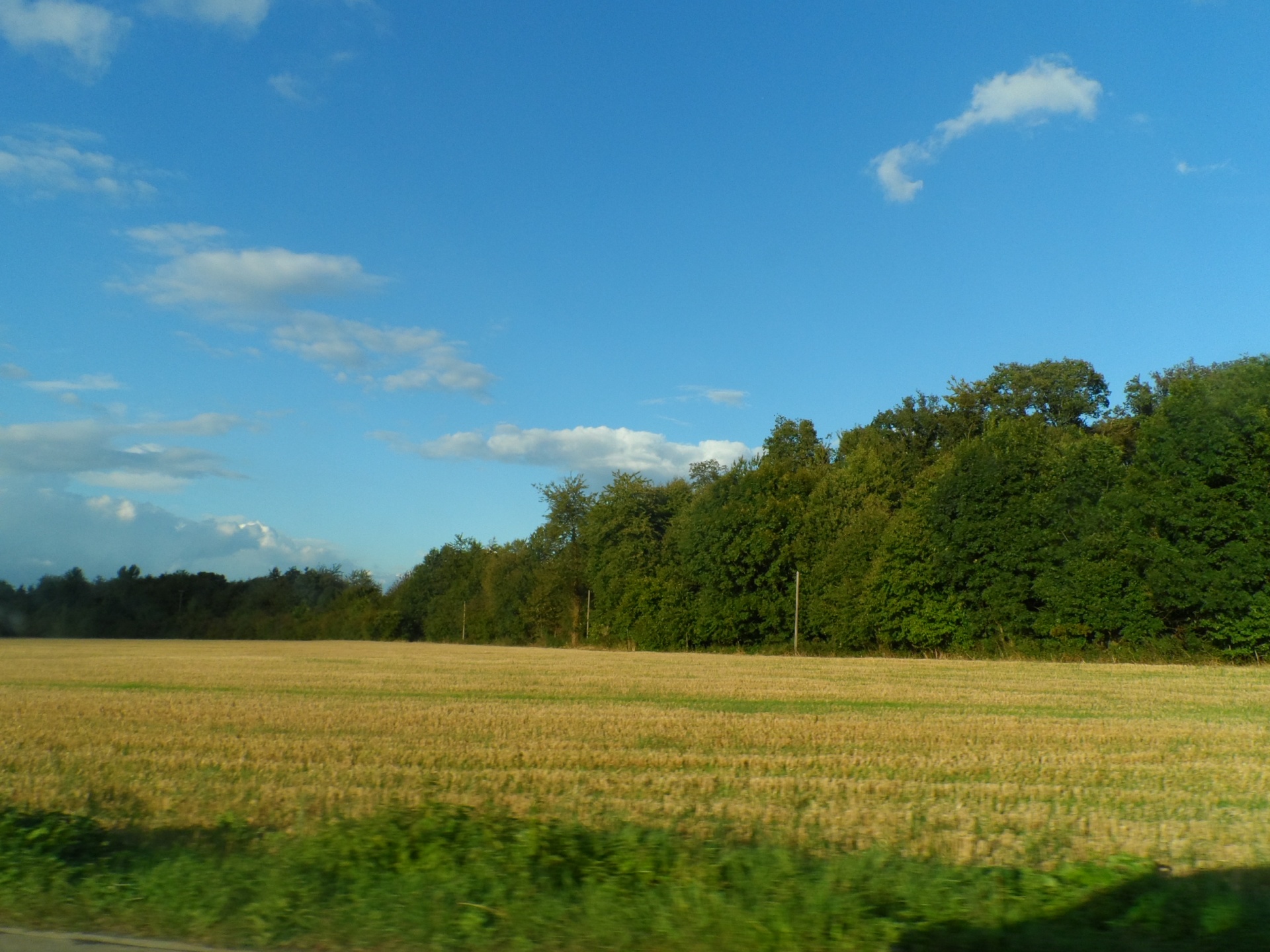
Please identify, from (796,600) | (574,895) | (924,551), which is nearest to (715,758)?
(574,895)

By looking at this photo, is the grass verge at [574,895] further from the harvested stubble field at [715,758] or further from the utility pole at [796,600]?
the utility pole at [796,600]

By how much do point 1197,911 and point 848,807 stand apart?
14.9ft

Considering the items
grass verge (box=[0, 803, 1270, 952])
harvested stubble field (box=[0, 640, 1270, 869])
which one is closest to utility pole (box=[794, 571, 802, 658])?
harvested stubble field (box=[0, 640, 1270, 869])

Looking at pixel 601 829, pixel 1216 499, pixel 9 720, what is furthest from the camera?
pixel 1216 499

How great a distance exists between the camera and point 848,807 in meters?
10.1

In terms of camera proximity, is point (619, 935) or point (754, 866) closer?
point (619, 935)

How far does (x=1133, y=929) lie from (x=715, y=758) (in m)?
8.54

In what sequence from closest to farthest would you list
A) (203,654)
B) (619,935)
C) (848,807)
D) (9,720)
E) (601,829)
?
(619,935) → (601,829) → (848,807) → (9,720) → (203,654)

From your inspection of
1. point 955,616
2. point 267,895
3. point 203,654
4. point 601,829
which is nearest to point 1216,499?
point 955,616

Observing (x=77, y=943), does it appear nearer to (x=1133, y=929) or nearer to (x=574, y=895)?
(x=574, y=895)

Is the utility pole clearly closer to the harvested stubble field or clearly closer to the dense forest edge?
the dense forest edge

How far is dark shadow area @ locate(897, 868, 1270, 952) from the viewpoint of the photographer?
529cm

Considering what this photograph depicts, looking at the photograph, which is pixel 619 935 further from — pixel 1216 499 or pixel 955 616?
pixel 955 616

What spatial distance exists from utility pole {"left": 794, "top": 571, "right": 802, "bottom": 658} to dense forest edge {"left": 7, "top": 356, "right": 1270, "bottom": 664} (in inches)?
19.0
